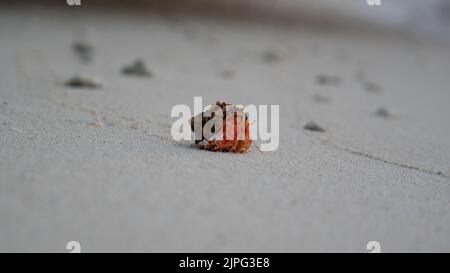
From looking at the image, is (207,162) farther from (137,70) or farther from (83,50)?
(83,50)

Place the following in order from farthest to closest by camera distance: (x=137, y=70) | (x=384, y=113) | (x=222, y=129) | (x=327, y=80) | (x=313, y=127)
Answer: (x=327, y=80)
(x=137, y=70)
(x=384, y=113)
(x=313, y=127)
(x=222, y=129)

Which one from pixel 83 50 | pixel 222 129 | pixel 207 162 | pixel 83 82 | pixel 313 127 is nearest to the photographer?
pixel 207 162

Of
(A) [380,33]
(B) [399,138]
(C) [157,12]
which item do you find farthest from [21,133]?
(A) [380,33]

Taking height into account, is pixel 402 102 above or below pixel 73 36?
below

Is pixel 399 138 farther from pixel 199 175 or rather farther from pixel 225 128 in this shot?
pixel 199 175

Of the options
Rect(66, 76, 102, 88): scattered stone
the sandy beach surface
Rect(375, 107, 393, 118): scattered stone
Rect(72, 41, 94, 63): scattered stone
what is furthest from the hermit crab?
Rect(72, 41, 94, 63): scattered stone

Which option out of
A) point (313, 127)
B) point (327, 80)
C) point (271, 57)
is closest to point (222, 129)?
point (313, 127)

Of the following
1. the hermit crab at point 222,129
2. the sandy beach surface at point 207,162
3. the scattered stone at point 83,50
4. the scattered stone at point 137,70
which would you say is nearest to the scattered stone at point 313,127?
the sandy beach surface at point 207,162
